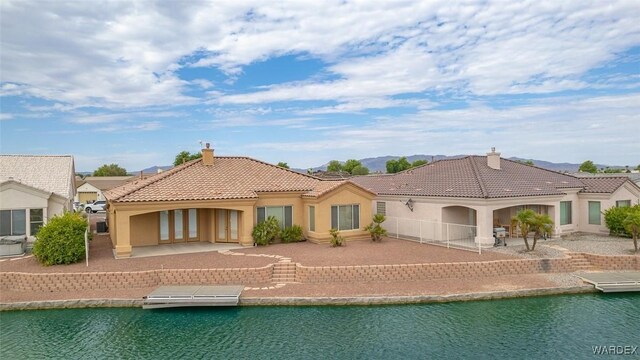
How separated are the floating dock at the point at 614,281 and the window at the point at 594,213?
10466mm

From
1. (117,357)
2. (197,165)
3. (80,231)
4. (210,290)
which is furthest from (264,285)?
(197,165)

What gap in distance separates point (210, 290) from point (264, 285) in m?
2.30

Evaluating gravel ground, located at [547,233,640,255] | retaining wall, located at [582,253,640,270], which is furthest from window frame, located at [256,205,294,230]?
retaining wall, located at [582,253,640,270]

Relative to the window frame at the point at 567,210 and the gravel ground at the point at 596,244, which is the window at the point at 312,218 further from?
the window frame at the point at 567,210

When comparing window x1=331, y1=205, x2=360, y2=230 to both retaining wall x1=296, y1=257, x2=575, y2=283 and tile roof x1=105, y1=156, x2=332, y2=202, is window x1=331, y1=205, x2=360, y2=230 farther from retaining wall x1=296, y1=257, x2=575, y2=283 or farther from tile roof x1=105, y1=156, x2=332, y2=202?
retaining wall x1=296, y1=257, x2=575, y2=283

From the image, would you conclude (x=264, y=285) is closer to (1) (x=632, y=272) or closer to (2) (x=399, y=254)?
(2) (x=399, y=254)

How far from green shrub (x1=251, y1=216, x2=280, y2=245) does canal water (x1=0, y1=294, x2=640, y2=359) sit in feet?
28.7

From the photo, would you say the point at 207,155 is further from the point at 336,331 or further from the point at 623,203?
the point at 623,203

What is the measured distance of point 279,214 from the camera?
26.6 metres

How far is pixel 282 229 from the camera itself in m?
26.4

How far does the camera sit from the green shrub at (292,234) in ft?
84.8

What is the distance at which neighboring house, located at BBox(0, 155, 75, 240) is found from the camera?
2430 centimetres

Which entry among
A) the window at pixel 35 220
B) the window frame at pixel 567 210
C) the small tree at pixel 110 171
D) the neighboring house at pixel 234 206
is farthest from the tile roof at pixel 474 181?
the small tree at pixel 110 171

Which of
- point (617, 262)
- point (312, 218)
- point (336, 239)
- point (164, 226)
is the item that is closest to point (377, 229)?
point (336, 239)
